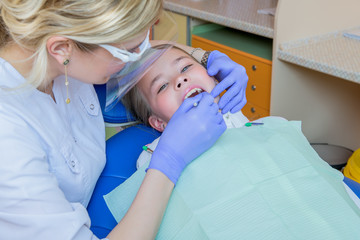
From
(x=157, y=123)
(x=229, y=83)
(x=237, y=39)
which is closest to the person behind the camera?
(x=229, y=83)

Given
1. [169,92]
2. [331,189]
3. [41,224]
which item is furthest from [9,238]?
[331,189]

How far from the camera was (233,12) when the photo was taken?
2.18m

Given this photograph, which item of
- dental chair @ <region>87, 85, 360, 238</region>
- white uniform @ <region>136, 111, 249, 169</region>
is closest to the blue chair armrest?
dental chair @ <region>87, 85, 360, 238</region>

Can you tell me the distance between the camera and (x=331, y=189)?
3.80 ft

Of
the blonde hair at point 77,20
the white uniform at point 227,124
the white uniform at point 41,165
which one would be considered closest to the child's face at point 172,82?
the white uniform at point 227,124

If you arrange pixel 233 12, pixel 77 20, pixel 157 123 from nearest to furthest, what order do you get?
pixel 77 20, pixel 157 123, pixel 233 12

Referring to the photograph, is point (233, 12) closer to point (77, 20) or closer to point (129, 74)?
point (129, 74)

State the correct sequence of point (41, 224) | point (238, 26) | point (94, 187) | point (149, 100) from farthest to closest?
point (238, 26)
point (149, 100)
point (94, 187)
point (41, 224)

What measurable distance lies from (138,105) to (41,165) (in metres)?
0.65

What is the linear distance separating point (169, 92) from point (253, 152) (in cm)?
35

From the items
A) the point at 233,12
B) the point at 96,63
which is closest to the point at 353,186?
the point at 96,63

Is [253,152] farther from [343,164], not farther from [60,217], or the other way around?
[343,164]

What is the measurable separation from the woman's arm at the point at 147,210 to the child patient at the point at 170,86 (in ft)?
0.97

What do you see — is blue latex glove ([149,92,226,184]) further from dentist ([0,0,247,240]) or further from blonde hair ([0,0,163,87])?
blonde hair ([0,0,163,87])
